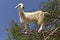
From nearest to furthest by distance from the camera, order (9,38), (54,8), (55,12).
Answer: (55,12)
(54,8)
(9,38)

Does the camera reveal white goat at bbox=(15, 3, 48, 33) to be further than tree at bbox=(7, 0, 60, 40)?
Yes

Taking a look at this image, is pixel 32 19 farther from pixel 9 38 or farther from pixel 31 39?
pixel 9 38

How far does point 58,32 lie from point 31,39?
496mm

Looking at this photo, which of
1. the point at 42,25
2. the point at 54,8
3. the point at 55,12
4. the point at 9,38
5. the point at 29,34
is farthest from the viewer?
the point at 9,38

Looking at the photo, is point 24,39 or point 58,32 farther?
point 24,39

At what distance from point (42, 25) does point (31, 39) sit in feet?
0.93

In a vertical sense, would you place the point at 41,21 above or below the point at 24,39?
above

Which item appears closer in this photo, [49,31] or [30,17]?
[49,31]

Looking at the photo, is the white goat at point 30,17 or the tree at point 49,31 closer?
the tree at point 49,31

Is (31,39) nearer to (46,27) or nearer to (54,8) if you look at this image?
(46,27)

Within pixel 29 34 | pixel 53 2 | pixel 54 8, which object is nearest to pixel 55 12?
pixel 54 8

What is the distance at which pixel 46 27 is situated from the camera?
365 centimetres

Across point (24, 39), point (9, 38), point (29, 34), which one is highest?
point (29, 34)

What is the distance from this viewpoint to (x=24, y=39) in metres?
3.49
